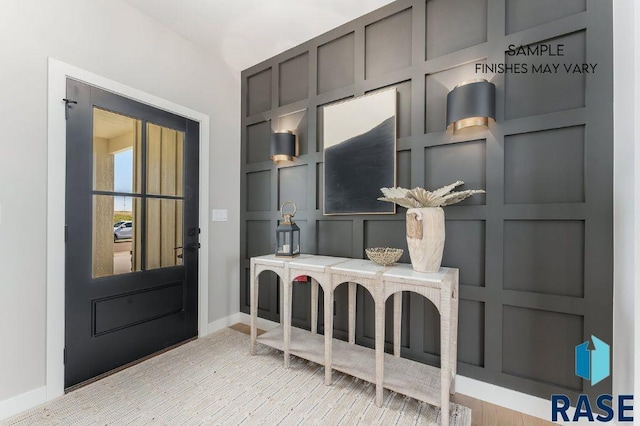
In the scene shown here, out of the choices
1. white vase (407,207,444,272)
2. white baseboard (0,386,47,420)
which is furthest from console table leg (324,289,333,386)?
white baseboard (0,386,47,420)

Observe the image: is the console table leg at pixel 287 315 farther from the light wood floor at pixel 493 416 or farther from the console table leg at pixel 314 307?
the light wood floor at pixel 493 416

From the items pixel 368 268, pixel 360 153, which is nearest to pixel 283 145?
pixel 360 153

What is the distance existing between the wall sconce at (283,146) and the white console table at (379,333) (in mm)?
971

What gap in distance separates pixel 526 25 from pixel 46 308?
3.51m

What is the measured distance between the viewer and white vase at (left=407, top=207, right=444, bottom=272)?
5.21ft

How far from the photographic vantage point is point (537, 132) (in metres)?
1.59

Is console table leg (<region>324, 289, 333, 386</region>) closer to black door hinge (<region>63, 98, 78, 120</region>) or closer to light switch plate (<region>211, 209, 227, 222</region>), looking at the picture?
light switch plate (<region>211, 209, 227, 222</region>)

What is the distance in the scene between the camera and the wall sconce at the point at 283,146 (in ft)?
8.16

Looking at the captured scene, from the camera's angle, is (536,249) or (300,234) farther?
(300,234)

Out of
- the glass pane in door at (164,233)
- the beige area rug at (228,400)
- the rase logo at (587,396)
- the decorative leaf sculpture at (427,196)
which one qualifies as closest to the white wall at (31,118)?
the beige area rug at (228,400)

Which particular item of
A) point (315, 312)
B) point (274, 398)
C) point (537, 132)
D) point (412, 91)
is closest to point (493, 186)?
point (537, 132)

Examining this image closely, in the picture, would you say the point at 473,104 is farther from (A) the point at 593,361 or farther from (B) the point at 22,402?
(B) the point at 22,402

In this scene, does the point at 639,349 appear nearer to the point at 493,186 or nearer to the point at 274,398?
the point at 493,186

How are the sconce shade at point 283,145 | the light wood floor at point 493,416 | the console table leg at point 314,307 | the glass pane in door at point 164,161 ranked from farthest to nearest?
the sconce shade at point 283,145
the console table leg at point 314,307
the glass pane in door at point 164,161
the light wood floor at point 493,416
